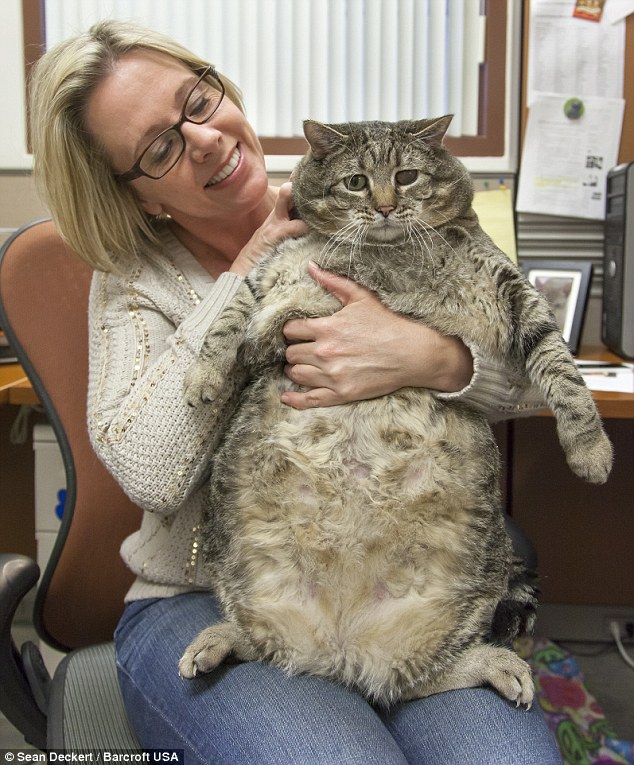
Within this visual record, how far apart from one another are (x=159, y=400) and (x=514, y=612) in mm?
634

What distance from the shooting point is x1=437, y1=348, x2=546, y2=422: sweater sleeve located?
1.06 metres

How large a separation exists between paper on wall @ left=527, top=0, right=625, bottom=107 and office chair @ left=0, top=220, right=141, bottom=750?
1.42 metres

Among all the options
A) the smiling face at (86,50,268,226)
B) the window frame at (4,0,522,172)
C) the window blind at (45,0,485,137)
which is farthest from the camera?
the window blind at (45,0,485,137)

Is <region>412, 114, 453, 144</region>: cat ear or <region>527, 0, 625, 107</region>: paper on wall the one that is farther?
<region>527, 0, 625, 107</region>: paper on wall

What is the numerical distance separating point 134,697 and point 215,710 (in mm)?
189

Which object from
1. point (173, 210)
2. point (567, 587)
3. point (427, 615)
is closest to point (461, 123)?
point (173, 210)

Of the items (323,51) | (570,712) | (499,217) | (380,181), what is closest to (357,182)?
(380,181)

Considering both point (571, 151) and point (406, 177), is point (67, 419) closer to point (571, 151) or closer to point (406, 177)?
point (406, 177)

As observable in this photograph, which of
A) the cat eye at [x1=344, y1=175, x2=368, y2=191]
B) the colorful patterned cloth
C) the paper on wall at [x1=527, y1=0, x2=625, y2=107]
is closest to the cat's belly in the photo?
the cat eye at [x1=344, y1=175, x2=368, y2=191]

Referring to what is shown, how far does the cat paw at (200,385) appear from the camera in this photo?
41.2 inches

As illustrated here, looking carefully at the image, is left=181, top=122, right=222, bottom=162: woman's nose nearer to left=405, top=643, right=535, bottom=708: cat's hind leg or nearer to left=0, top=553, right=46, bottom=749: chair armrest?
left=0, top=553, right=46, bottom=749: chair armrest

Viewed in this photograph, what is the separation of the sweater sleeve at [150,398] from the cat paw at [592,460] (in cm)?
53

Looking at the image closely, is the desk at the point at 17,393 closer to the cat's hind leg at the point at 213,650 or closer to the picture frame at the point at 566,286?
the cat's hind leg at the point at 213,650

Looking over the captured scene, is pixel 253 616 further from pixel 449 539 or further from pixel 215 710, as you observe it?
pixel 449 539
